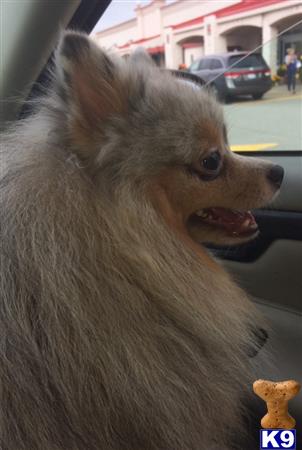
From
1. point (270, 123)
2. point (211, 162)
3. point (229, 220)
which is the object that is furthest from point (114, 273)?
point (270, 123)

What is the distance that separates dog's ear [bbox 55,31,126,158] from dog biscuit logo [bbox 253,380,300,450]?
93 centimetres

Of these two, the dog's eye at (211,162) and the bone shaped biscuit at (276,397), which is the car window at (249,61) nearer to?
the dog's eye at (211,162)

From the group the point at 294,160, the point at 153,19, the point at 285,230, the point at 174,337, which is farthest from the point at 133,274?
the point at 153,19

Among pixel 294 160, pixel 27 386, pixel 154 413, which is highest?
pixel 294 160

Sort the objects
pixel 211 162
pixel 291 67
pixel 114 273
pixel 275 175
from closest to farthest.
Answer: pixel 114 273 < pixel 211 162 < pixel 275 175 < pixel 291 67

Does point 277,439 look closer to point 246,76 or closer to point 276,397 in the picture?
point 276,397

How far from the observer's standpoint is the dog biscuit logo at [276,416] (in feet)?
4.94

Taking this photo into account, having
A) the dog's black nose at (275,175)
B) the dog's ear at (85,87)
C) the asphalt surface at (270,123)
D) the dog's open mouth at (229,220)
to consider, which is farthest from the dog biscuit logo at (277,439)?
the asphalt surface at (270,123)

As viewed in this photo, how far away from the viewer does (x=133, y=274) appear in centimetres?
126

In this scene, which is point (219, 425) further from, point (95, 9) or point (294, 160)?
point (95, 9)

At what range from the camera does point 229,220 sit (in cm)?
169

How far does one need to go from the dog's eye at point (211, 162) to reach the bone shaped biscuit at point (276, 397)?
705 mm

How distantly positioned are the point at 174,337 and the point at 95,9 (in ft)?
5.89

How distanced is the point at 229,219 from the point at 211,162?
291 mm
